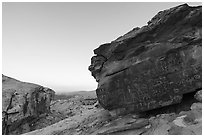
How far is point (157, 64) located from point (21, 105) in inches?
1066

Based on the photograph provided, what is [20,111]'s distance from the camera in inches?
1191

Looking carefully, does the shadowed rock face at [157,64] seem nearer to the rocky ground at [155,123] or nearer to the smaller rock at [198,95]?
the smaller rock at [198,95]

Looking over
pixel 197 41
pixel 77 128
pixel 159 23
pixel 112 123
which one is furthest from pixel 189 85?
pixel 77 128

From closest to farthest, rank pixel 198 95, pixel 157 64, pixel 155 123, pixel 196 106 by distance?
pixel 196 106 → pixel 155 123 → pixel 198 95 → pixel 157 64

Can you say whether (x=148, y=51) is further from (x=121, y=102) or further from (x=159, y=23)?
(x=121, y=102)


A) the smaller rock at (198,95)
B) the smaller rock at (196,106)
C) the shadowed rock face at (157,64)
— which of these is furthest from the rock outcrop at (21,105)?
the smaller rock at (198,95)

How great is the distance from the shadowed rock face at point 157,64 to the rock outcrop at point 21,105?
1916 centimetres

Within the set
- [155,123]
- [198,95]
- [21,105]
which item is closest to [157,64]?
[198,95]

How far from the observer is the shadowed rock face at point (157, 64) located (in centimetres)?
1667

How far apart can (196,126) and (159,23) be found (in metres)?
11.3

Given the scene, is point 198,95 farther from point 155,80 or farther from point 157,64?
point 157,64

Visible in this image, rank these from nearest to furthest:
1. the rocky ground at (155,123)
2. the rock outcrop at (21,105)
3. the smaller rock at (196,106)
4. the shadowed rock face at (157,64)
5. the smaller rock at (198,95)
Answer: the rocky ground at (155,123) < the smaller rock at (196,106) < the smaller rock at (198,95) < the shadowed rock face at (157,64) < the rock outcrop at (21,105)

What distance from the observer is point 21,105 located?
3092 centimetres

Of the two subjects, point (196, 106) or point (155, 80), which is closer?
point (196, 106)
